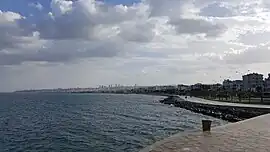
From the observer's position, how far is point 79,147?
79.7ft

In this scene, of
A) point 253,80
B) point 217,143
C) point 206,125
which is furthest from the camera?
point 253,80

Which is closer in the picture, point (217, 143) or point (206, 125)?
point (217, 143)

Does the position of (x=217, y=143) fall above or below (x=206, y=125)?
below

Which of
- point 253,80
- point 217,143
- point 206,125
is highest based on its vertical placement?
point 253,80

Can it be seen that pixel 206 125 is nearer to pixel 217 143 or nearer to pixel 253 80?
pixel 217 143

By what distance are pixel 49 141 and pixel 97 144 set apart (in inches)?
199

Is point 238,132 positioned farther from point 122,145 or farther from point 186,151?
point 122,145

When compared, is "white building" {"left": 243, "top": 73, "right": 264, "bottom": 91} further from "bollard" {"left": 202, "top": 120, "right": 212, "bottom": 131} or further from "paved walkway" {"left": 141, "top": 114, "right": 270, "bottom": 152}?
"paved walkway" {"left": 141, "top": 114, "right": 270, "bottom": 152}

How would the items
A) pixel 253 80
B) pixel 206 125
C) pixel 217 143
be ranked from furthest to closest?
pixel 253 80
pixel 206 125
pixel 217 143

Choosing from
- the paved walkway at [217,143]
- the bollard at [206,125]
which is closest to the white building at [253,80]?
the bollard at [206,125]

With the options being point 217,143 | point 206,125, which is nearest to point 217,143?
point 217,143

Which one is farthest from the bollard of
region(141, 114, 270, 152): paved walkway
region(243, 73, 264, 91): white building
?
region(243, 73, 264, 91): white building

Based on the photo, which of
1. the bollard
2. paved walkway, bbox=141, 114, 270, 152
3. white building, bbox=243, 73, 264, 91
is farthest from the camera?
white building, bbox=243, 73, 264, 91

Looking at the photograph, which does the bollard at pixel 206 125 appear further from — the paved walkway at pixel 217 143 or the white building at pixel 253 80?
the white building at pixel 253 80
